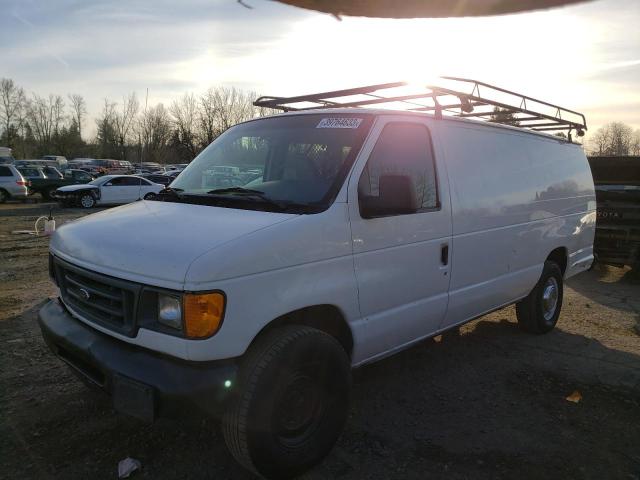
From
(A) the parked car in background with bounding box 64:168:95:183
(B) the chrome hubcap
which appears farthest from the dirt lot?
(A) the parked car in background with bounding box 64:168:95:183

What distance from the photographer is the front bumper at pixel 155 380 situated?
2.40 metres

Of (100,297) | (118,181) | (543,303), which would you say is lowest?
(543,303)

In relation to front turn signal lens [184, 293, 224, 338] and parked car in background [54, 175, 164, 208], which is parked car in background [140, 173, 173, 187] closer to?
parked car in background [54, 175, 164, 208]

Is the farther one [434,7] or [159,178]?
[159,178]

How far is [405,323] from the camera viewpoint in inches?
141

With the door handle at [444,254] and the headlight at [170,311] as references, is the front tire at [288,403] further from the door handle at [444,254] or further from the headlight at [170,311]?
the door handle at [444,254]

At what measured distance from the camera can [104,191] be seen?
69.9ft

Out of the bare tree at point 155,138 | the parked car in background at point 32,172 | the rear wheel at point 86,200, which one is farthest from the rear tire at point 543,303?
the bare tree at point 155,138

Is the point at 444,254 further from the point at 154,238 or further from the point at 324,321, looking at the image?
the point at 154,238

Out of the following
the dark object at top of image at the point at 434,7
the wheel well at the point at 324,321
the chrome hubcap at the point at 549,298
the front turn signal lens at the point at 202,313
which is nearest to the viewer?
the dark object at top of image at the point at 434,7

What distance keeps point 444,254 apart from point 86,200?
20.6 metres

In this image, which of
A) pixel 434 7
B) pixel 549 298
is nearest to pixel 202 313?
pixel 434 7

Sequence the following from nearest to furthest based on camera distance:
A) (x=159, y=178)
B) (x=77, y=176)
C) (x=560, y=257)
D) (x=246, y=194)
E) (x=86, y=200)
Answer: (x=246, y=194), (x=560, y=257), (x=86, y=200), (x=77, y=176), (x=159, y=178)

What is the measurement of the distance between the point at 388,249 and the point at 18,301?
545 cm
